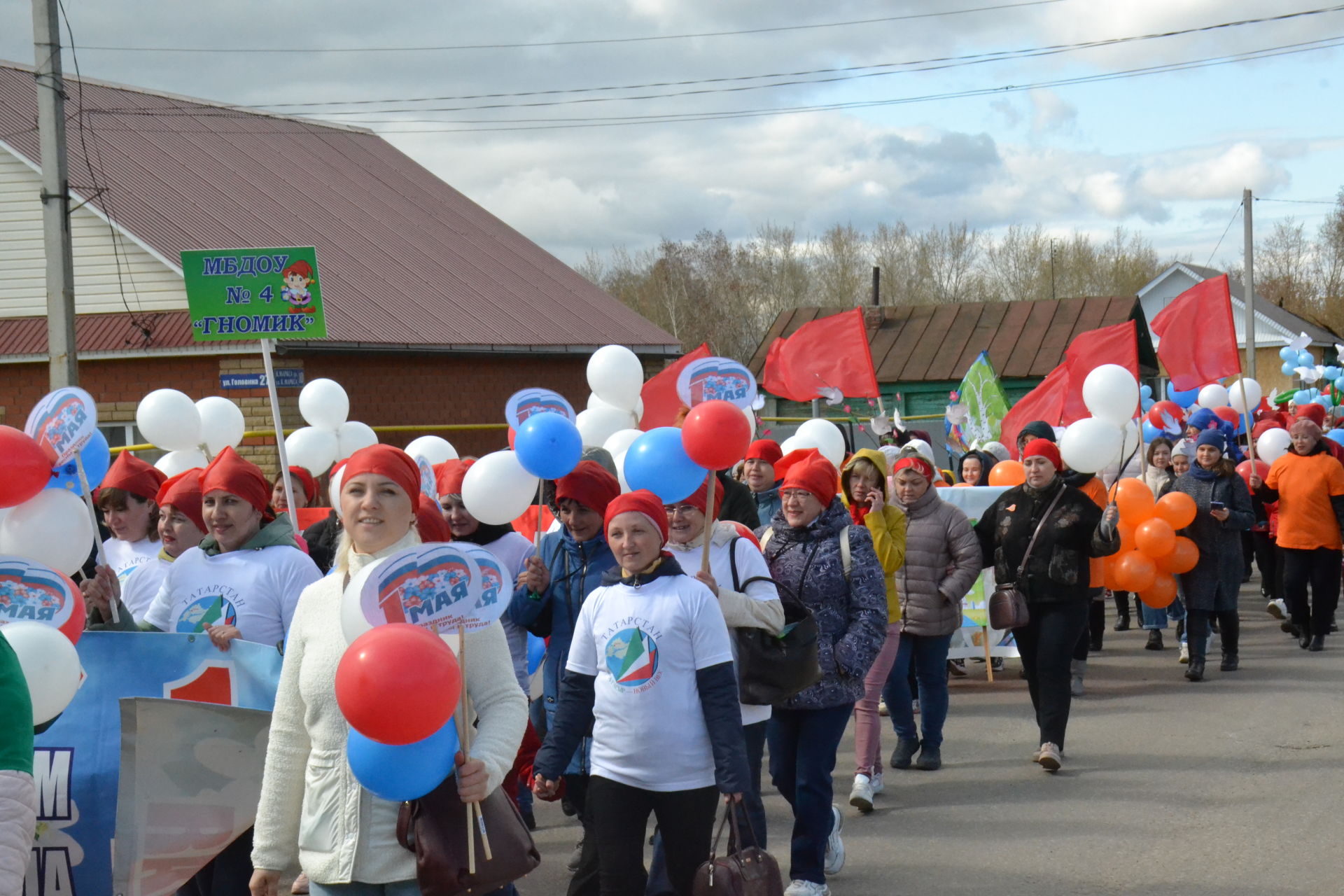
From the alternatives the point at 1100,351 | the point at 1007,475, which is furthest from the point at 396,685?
the point at 1100,351

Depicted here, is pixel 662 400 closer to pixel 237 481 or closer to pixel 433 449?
pixel 433 449

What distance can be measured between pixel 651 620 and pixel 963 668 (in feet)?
25.8

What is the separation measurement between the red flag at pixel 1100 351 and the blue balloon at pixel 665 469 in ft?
24.7

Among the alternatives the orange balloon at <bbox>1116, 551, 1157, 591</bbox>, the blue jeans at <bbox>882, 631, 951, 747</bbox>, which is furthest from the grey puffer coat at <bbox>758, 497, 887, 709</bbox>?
the orange balloon at <bbox>1116, 551, 1157, 591</bbox>

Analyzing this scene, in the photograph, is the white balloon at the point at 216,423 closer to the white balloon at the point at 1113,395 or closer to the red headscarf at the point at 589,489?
the red headscarf at the point at 589,489

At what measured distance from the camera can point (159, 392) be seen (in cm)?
952

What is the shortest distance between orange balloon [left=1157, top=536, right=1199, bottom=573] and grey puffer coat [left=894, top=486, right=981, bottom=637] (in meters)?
3.51

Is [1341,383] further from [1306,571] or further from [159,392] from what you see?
[159,392]

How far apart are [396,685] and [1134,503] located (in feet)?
30.9

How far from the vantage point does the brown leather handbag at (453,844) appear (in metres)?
3.50

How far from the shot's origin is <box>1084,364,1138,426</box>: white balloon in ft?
33.4

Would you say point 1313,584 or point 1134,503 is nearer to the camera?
point 1134,503

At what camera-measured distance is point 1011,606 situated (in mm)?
7949

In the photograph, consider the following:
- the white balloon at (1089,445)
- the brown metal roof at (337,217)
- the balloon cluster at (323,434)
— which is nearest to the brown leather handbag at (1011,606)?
the white balloon at (1089,445)
